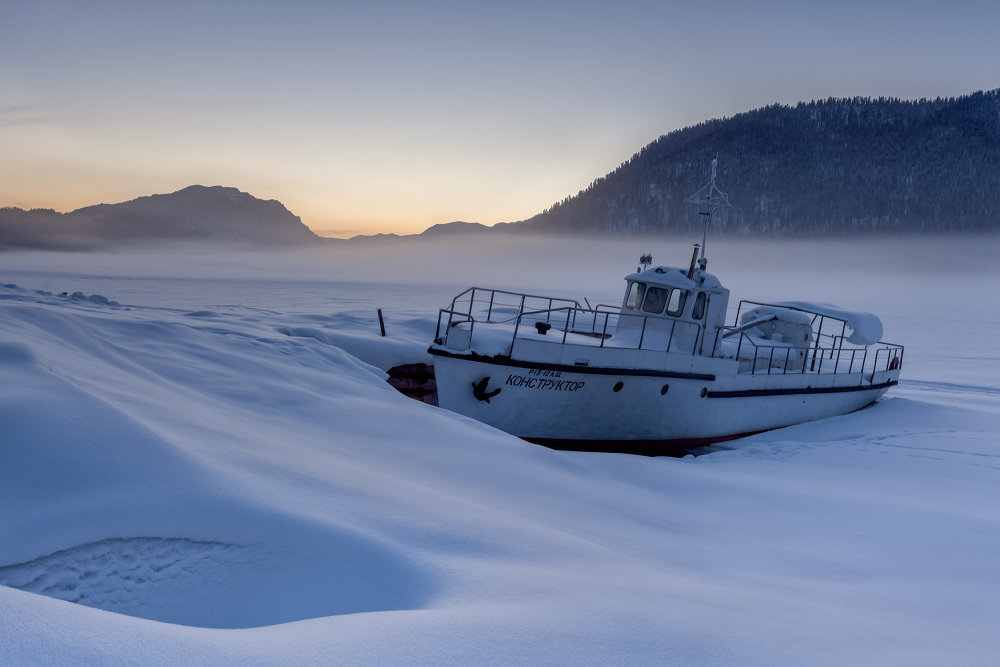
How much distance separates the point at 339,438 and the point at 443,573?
11.8ft

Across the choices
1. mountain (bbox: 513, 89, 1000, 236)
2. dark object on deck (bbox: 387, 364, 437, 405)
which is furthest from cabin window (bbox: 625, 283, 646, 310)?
mountain (bbox: 513, 89, 1000, 236)

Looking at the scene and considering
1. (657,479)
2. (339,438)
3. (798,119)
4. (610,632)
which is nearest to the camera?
(610,632)

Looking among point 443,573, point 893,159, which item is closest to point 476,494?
point 443,573

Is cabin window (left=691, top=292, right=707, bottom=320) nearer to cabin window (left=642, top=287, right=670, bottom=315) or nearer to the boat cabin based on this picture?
the boat cabin

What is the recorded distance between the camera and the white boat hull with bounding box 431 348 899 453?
1198 cm

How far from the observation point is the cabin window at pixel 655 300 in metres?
14.7

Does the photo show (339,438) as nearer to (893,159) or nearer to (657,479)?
(657,479)

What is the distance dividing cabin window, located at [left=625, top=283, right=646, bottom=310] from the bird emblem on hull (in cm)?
476

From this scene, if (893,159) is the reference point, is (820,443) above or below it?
below

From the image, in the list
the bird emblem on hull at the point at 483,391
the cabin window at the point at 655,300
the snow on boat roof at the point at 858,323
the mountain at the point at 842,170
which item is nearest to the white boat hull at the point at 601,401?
the bird emblem on hull at the point at 483,391

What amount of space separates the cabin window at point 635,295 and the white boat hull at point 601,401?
2.52 m

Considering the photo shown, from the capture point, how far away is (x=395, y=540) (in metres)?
3.82

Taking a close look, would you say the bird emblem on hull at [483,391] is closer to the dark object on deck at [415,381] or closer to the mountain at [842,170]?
the dark object on deck at [415,381]

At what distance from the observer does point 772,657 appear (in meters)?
2.95
